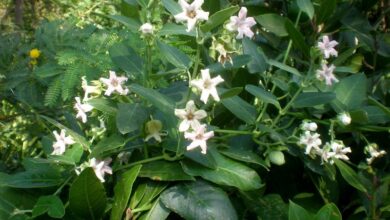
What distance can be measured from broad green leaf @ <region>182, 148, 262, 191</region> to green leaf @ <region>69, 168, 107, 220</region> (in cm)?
17

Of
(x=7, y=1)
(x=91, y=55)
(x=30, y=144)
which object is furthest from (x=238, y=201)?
(x=7, y=1)

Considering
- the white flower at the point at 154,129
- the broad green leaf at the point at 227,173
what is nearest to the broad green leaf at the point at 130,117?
the white flower at the point at 154,129

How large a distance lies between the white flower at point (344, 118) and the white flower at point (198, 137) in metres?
0.30

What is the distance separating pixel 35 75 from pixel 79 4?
1.54 m

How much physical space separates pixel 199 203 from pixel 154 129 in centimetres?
16

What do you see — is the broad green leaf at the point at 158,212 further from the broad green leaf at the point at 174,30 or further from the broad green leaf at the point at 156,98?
the broad green leaf at the point at 174,30

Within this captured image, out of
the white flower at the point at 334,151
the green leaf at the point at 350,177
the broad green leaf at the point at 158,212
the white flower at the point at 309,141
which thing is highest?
the white flower at the point at 309,141

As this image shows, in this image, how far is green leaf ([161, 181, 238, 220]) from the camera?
3.47 feet

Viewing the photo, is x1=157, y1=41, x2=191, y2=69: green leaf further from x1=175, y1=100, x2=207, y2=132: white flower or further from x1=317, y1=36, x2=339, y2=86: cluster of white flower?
x1=317, y1=36, x2=339, y2=86: cluster of white flower

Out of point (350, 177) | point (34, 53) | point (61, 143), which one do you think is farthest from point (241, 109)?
point (34, 53)

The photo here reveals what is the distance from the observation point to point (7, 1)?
20.5ft

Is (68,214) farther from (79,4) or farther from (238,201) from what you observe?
(79,4)

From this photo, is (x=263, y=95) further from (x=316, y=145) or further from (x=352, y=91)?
(x=352, y=91)

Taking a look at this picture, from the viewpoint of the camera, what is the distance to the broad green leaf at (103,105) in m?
1.10
